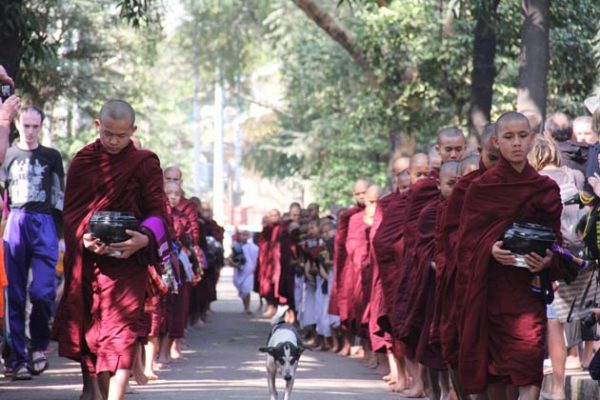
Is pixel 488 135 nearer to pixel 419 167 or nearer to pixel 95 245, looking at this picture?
pixel 95 245

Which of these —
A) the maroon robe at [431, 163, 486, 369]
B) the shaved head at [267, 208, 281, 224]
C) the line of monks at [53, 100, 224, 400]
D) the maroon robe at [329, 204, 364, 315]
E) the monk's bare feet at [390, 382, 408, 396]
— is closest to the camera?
the line of monks at [53, 100, 224, 400]

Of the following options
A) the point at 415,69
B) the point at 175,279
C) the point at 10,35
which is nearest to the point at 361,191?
the point at 175,279

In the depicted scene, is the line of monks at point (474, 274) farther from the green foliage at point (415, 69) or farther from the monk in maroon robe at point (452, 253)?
the green foliage at point (415, 69)

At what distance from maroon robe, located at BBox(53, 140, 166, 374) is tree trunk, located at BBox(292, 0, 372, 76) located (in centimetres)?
1602

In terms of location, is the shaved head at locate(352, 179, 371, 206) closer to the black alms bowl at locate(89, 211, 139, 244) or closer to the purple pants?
the purple pants

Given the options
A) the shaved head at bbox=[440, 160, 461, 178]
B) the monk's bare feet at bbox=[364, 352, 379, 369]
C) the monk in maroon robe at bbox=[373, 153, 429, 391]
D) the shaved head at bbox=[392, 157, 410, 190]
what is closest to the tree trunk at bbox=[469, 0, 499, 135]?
the monk's bare feet at bbox=[364, 352, 379, 369]

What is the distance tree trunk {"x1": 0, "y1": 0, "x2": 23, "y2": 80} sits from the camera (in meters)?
14.3

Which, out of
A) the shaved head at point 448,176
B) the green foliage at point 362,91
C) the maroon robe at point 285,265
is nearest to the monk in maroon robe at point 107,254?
the shaved head at point 448,176

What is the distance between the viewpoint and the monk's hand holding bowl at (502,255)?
853cm

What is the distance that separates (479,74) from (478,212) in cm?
968

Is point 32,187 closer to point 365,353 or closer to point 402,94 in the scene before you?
point 365,353

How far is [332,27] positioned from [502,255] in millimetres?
17204

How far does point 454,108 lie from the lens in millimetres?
25719

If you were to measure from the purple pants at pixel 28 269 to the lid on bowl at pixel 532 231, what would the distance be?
560 centimetres
